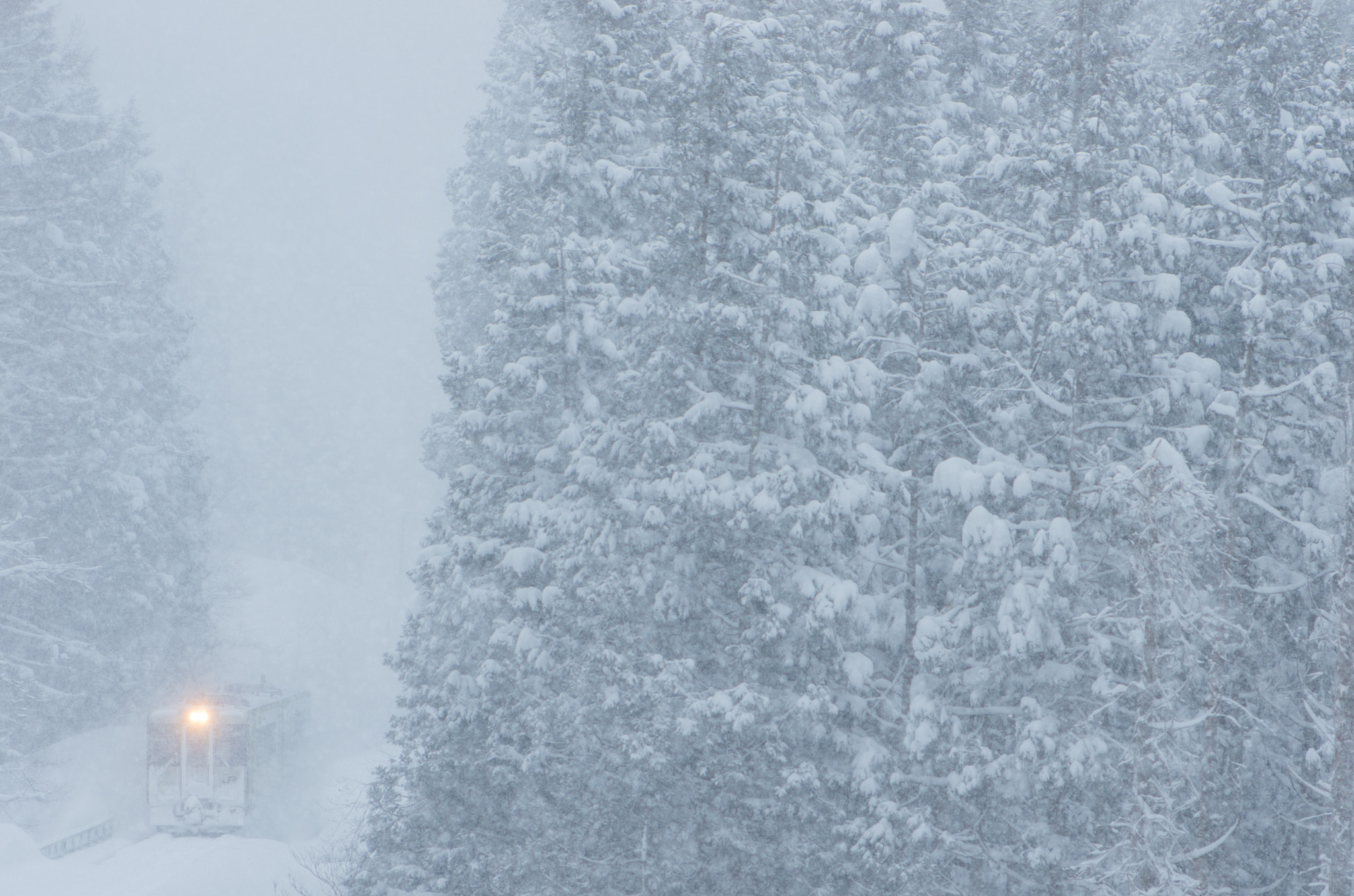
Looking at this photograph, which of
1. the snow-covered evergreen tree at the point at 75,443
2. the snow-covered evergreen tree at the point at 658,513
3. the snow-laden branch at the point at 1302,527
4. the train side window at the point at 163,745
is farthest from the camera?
the snow-covered evergreen tree at the point at 75,443

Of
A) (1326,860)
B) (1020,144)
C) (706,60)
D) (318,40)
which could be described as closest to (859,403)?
(1020,144)

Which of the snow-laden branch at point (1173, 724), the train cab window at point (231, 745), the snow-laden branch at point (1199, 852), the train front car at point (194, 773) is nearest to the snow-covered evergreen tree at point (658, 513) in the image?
the snow-laden branch at point (1173, 724)

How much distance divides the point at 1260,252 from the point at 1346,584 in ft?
13.9

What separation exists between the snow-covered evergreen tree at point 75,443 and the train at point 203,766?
2.44 meters

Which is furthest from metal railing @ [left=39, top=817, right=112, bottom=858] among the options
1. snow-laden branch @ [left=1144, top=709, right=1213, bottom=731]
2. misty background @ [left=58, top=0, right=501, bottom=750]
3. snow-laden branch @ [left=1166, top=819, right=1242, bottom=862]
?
snow-laden branch @ [left=1144, top=709, right=1213, bottom=731]

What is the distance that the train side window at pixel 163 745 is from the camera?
2648 centimetres

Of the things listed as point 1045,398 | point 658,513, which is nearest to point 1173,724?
point 1045,398

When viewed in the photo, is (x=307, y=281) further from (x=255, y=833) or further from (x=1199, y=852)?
(x=1199, y=852)

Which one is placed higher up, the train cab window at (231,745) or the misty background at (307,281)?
the misty background at (307,281)

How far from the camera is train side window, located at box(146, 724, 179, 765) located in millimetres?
26484

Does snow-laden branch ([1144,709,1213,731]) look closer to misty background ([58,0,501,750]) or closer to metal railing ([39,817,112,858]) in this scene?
metal railing ([39,817,112,858])

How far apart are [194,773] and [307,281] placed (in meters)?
79.5

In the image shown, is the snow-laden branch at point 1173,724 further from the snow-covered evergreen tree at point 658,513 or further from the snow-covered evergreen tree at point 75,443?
the snow-covered evergreen tree at point 75,443

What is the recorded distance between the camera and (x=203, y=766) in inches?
1051
